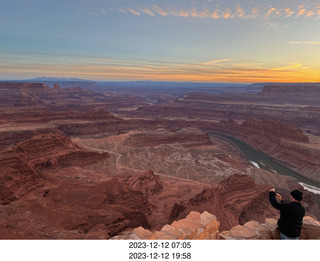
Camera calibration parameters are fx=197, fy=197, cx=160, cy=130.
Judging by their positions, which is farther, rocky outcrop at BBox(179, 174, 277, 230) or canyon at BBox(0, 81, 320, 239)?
rocky outcrop at BBox(179, 174, 277, 230)

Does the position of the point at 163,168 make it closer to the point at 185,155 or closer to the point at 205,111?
the point at 185,155

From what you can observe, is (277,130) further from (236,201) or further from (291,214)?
(291,214)

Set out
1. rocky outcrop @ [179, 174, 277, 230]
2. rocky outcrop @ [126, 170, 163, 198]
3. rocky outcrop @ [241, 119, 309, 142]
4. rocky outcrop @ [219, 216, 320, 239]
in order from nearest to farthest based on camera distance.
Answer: rocky outcrop @ [219, 216, 320, 239] < rocky outcrop @ [179, 174, 277, 230] < rocky outcrop @ [126, 170, 163, 198] < rocky outcrop @ [241, 119, 309, 142]

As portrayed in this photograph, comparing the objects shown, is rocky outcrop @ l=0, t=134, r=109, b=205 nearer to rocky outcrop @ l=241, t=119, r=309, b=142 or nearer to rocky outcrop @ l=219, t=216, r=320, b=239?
rocky outcrop @ l=219, t=216, r=320, b=239

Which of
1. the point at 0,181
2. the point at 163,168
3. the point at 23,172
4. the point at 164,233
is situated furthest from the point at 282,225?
the point at 163,168
